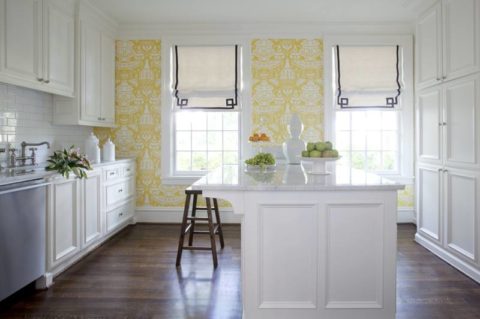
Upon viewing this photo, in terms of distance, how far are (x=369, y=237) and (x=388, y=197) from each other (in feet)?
0.86

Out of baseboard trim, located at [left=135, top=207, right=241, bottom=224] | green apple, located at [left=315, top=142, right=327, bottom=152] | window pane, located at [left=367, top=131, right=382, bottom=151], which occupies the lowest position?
baseboard trim, located at [left=135, top=207, right=241, bottom=224]

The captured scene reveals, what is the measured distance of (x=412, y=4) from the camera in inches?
150

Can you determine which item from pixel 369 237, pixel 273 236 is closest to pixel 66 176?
pixel 273 236

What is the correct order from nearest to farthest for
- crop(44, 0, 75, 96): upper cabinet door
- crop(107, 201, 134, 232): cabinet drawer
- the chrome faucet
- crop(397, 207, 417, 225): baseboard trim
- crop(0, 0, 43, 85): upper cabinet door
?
crop(0, 0, 43, 85): upper cabinet door, the chrome faucet, crop(44, 0, 75, 96): upper cabinet door, crop(107, 201, 134, 232): cabinet drawer, crop(397, 207, 417, 225): baseboard trim

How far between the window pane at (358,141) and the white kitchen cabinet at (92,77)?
3.39 meters

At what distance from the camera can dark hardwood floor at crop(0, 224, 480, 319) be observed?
2.36m

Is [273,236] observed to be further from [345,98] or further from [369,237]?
[345,98]

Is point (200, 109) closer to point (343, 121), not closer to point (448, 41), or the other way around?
point (343, 121)

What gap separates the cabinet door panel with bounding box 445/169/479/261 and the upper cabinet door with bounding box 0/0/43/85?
3.98 metres

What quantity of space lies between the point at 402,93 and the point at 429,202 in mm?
1799

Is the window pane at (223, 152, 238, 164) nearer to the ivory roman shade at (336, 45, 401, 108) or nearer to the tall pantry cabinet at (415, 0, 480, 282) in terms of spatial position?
the ivory roman shade at (336, 45, 401, 108)

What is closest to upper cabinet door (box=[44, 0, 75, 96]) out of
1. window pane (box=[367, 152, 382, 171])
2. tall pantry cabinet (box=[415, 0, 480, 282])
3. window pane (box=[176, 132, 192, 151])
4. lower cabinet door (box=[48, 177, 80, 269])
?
lower cabinet door (box=[48, 177, 80, 269])

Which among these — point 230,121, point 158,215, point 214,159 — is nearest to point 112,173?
point 158,215

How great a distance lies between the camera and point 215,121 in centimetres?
495
